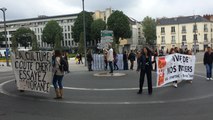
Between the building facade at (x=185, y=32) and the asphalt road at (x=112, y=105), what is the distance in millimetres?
94207

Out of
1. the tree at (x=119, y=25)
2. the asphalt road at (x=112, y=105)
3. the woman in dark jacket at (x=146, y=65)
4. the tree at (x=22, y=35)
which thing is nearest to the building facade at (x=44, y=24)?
the tree at (x=22, y=35)

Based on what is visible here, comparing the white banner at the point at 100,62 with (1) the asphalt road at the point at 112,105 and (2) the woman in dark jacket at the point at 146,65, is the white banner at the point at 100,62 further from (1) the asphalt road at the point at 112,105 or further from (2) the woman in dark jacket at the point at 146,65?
(2) the woman in dark jacket at the point at 146,65

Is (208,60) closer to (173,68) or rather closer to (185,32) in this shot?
(173,68)

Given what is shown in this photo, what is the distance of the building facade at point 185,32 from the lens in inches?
4141

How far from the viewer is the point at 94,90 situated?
14.1 metres

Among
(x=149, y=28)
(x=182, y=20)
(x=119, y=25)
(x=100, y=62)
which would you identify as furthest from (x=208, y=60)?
(x=149, y=28)

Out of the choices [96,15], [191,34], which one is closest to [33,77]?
[191,34]

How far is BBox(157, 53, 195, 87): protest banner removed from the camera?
1400cm

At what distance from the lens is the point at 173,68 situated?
1505 centimetres

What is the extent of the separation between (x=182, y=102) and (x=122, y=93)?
3.00 metres

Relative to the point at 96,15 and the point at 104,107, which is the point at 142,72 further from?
the point at 96,15

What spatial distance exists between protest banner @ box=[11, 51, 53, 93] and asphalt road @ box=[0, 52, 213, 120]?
1.35ft

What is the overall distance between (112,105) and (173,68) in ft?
18.3

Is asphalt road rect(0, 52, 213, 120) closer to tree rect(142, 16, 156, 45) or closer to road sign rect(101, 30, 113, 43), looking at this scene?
road sign rect(101, 30, 113, 43)
